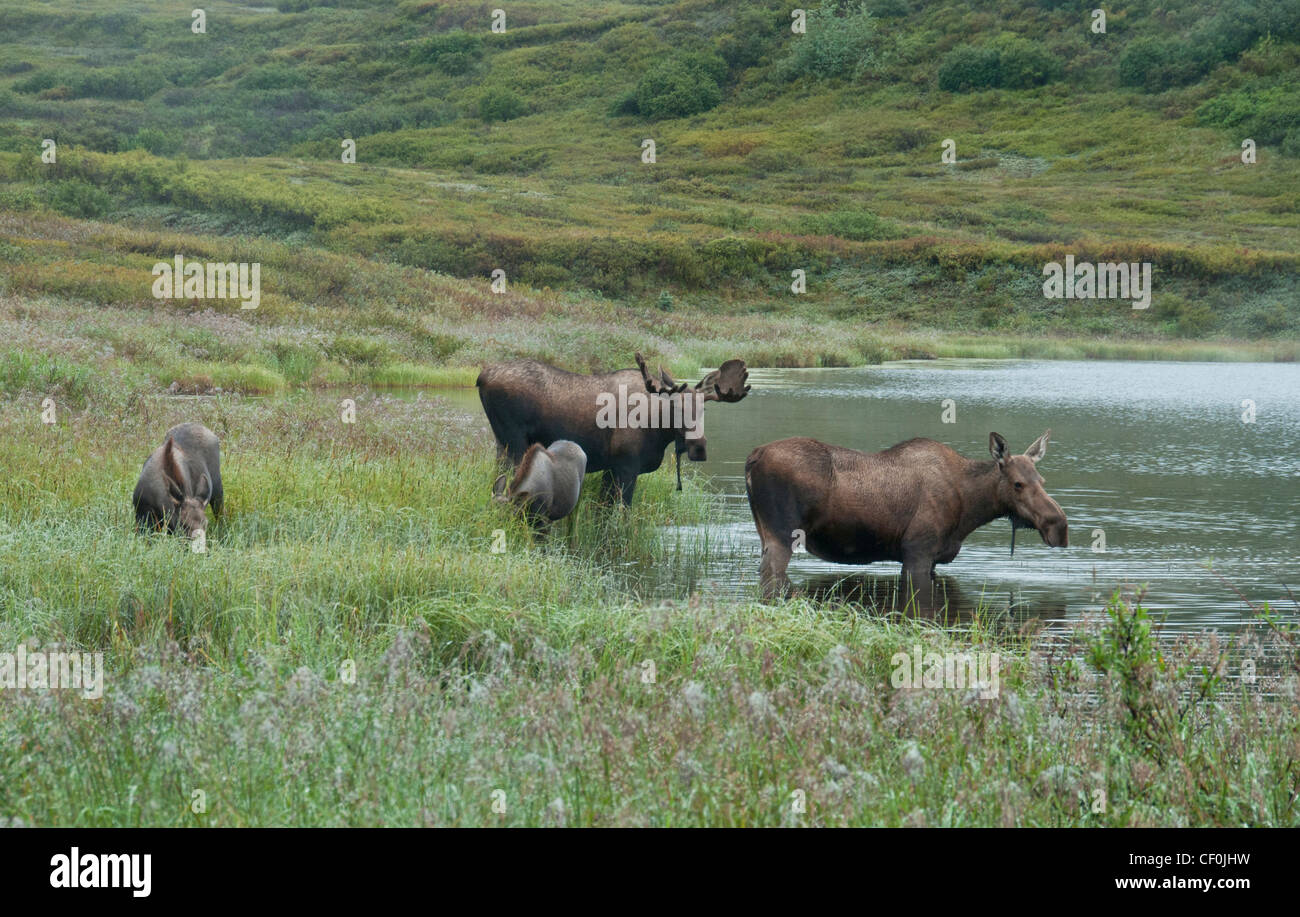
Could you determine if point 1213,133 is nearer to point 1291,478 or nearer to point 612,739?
point 1291,478

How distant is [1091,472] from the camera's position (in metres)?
16.3

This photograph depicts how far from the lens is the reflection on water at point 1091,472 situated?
9711mm

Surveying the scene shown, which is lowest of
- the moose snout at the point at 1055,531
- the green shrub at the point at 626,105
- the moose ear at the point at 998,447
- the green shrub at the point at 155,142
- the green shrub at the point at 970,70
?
the moose snout at the point at 1055,531

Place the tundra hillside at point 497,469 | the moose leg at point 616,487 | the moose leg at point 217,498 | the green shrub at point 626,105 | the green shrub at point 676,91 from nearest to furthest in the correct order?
the tundra hillside at point 497,469 < the moose leg at point 217,498 < the moose leg at point 616,487 < the green shrub at point 676,91 < the green shrub at point 626,105

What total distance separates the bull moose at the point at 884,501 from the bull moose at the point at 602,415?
186 centimetres

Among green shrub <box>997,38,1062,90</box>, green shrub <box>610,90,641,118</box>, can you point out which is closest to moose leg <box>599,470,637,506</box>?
green shrub <box>610,90,641,118</box>

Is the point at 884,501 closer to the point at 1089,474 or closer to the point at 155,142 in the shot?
the point at 1089,474

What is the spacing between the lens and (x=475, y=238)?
55.5 metres

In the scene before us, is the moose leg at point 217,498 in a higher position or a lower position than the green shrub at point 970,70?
lower

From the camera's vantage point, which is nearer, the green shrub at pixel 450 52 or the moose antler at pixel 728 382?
the moose antler at pixel 728 382

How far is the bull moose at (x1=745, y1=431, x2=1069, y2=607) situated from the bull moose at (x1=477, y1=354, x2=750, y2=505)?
6.12 feet

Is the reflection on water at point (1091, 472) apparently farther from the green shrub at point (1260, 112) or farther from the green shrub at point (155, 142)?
the green shrub at point (1260, 112)

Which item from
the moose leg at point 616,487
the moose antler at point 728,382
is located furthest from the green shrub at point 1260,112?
the moose antler at point 728,382

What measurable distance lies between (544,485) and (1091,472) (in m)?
8.53
